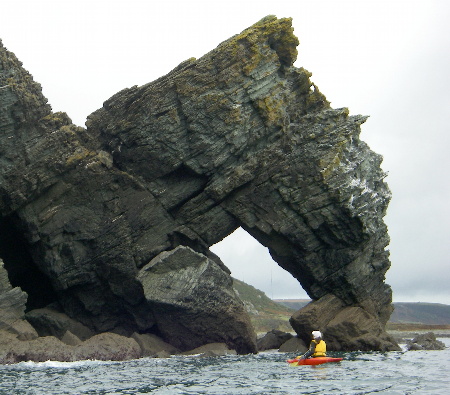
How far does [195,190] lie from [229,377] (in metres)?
24.2

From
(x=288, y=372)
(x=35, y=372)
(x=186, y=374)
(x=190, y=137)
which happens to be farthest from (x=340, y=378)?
(x=190, y=137)

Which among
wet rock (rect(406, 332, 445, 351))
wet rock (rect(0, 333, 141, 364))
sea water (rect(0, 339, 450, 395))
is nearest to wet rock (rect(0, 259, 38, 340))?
wet rock (rect(0, 333, 141, 364))

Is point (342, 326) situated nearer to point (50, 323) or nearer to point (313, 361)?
point (313, 361)

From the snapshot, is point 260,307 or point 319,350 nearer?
point 319,350

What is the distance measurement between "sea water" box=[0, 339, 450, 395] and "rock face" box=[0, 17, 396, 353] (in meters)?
10.4

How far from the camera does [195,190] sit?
51.0 m

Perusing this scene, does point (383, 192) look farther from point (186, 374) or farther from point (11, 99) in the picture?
point (11, 99)

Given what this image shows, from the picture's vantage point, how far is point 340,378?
1109 inches

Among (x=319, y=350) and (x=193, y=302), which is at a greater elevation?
(x=193, y=302)

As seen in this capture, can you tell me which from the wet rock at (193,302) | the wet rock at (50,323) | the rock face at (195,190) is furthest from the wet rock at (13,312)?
the wet rock at (193,302)

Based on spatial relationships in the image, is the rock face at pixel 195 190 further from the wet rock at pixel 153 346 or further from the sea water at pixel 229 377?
the sea water at pixel 229 377

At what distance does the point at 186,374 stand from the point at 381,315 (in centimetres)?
2855

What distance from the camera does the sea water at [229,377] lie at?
24734 mm

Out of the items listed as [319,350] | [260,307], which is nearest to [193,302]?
[319,350]
